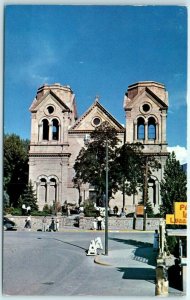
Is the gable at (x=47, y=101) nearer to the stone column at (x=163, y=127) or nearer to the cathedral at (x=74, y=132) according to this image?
the cathedral at (x=74, y=132)

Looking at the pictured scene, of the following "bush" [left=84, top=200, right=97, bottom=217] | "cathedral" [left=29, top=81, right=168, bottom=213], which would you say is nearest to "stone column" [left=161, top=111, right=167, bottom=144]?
"cathedral" [left=29, top=81, right=168, bottom=213]

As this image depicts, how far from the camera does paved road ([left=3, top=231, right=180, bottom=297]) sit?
30.7ft

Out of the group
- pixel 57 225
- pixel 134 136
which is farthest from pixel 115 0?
pixel 57 225

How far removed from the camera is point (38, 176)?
43.3 ft

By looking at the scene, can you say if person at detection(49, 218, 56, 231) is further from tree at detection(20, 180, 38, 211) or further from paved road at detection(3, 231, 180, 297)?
tree at detection(20, 180, 38, 211)

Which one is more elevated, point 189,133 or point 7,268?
point 189,133

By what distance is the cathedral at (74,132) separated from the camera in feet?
35.7

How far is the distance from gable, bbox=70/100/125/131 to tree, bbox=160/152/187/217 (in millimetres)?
1220

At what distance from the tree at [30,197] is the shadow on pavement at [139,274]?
2.45 metres

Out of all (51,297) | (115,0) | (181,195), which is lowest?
(51,297)

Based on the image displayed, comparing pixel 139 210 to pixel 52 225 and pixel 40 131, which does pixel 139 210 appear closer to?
pixel 52 225

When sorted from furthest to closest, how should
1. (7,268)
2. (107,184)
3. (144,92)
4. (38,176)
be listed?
(38,176), (107,184), (144,92), (7,268)

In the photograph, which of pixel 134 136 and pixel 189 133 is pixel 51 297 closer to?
pixel 189 133

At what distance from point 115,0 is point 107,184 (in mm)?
3735
